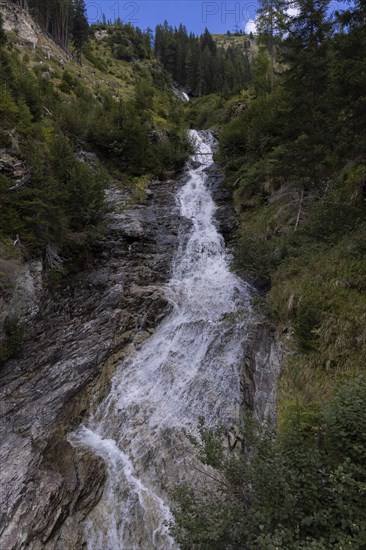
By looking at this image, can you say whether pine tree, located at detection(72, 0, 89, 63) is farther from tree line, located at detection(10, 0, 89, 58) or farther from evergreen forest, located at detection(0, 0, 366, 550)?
evergreen forest, located at detection(0, 0, 366, 550)

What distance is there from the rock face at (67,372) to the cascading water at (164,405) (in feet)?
1.33

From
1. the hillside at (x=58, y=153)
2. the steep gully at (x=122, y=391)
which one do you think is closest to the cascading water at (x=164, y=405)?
the steep gully at (x=122, y=391)

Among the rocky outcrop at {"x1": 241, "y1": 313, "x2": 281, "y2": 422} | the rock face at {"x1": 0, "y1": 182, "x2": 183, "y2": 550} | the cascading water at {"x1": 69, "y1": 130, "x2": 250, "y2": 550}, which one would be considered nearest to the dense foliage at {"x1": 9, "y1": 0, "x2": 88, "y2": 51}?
the rock face at {"x1": 0, "y1": 182, "x2": 183, "y2": 550}

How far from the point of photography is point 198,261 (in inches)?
572

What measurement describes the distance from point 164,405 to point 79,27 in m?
59.4

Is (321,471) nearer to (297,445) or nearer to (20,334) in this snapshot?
(297,445)

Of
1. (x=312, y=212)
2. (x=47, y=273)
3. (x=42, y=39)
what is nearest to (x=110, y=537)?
(x=47, y=273)

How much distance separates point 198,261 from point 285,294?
17.4 ft

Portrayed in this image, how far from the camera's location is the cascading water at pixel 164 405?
6.28 metres

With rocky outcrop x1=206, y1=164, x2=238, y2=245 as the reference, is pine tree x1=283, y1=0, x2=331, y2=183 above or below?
above

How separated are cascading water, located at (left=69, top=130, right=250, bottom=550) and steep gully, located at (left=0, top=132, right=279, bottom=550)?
0.09ft

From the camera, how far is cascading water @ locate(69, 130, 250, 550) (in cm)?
628

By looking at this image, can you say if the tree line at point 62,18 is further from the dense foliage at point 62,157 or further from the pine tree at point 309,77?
the pine tree at point 309,77

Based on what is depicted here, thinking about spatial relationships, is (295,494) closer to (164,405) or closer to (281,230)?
(164,405)
